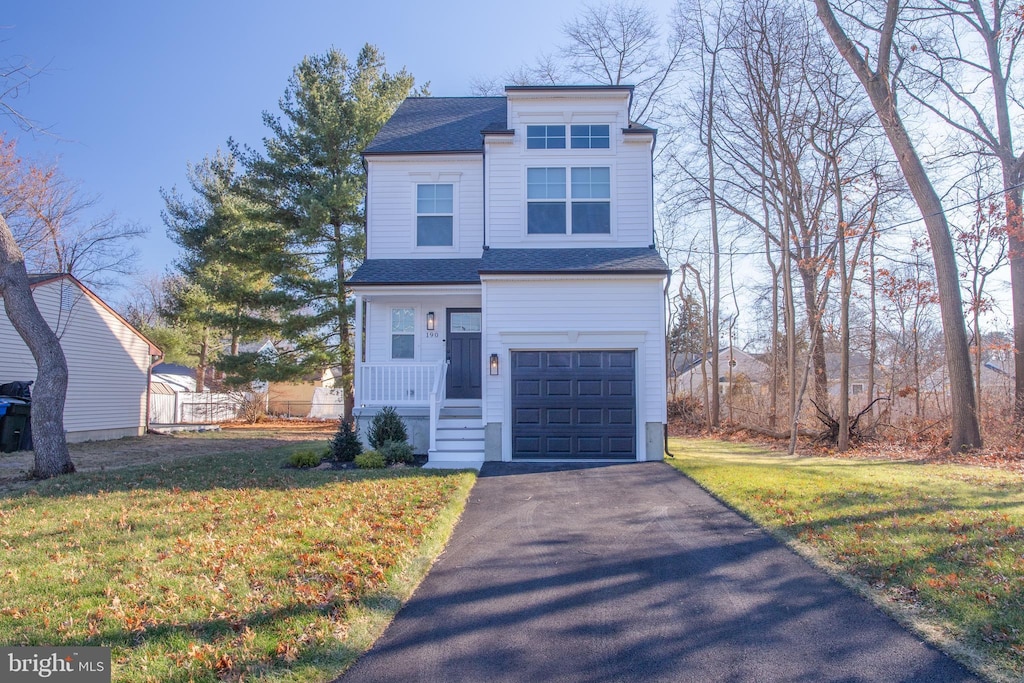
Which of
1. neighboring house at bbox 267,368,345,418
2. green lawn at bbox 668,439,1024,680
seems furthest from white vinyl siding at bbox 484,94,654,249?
neighboring house at bbox 267,368,345,418

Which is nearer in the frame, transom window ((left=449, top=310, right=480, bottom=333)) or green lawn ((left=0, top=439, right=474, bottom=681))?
green lawn ((left=0, top=439, right=474, bottom=681))

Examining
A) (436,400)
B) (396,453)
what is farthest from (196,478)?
(436,400)

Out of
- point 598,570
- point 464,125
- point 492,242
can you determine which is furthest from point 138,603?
point 464,125

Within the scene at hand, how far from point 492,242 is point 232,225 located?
13.2 metres

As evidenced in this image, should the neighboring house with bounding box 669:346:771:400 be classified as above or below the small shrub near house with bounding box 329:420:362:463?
above

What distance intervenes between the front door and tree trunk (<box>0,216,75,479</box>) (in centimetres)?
692

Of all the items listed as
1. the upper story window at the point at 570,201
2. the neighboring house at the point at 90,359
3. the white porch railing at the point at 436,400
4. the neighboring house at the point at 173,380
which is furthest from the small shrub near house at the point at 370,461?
the neighboring house at the point at 173,380

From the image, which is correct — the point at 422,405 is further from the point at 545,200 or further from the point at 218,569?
the point at 218,569

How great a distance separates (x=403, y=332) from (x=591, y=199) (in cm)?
494

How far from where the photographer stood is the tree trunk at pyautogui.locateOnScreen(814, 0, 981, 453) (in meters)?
14.1

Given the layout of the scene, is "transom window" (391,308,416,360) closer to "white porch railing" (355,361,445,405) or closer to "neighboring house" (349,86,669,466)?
"neighboring house" (349,86,669,466)

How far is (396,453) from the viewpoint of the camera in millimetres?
12117

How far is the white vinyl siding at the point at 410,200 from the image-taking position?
1501cm

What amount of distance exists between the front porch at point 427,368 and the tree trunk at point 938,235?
9711 mm
